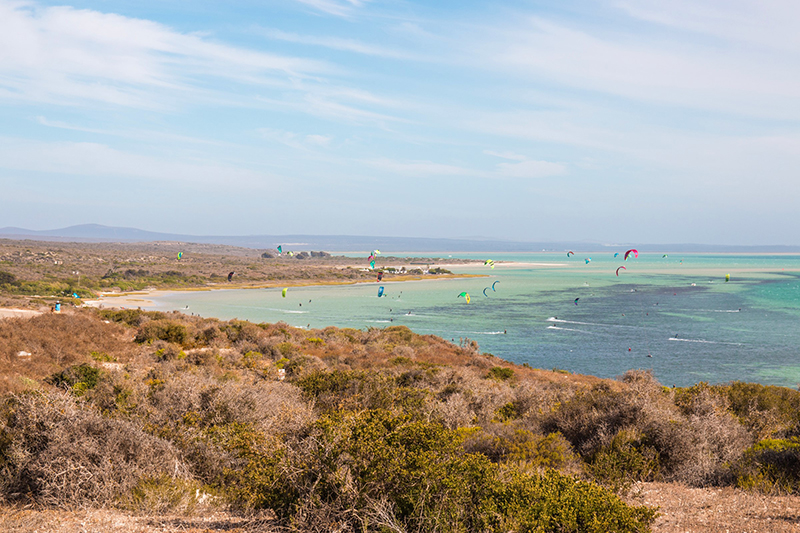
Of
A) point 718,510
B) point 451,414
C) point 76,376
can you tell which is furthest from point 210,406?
point 718,510

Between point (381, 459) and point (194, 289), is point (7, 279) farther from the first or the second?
point (381, 459)

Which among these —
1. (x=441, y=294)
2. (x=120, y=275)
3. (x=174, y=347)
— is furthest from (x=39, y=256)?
(x=174, y=347)

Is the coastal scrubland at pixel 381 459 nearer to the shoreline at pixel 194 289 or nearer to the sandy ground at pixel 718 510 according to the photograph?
the sandy ground at pixel 718 510

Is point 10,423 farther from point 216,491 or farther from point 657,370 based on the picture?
point 657,370

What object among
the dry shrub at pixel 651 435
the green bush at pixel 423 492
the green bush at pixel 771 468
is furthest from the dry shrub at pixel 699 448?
the green bush at pixel 423 492

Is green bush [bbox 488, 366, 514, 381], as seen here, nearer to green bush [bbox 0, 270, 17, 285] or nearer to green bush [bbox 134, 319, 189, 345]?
green bush [bbox 134, 319, 189, 345]

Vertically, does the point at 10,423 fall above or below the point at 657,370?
above

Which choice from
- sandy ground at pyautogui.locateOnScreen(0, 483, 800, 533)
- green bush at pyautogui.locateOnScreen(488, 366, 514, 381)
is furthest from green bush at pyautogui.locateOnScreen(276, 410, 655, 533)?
green bush at pyautogui.locateOnScreen(488, 366, 514, 381)
